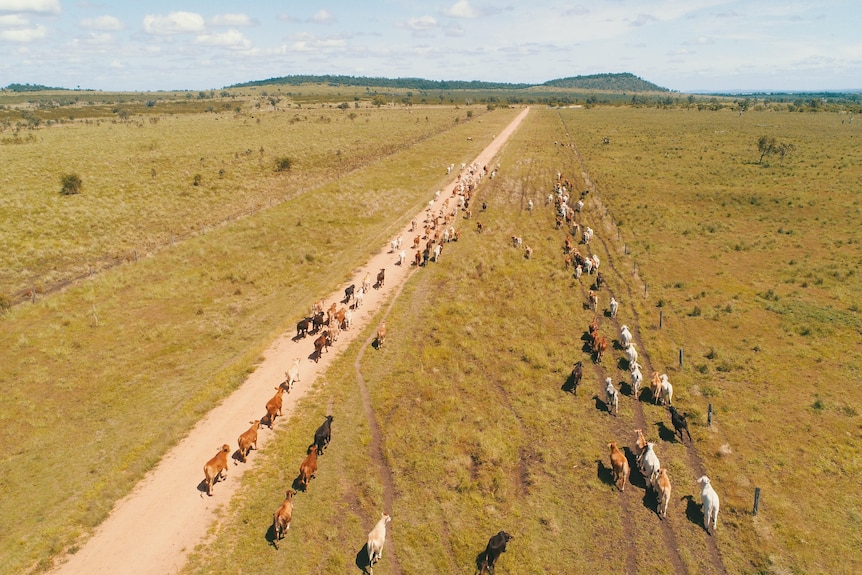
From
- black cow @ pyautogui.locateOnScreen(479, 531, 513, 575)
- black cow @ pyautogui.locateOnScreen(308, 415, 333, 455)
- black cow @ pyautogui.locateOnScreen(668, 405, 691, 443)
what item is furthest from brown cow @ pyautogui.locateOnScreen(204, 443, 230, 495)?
black cow @ pyautogui.locateOnScreen(668, 405, 691, 443)

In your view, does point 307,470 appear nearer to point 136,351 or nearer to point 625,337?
point 136,351

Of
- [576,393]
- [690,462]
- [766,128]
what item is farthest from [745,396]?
[766,128]

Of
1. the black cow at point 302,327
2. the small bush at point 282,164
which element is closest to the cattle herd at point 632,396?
the black cow at point 302,327

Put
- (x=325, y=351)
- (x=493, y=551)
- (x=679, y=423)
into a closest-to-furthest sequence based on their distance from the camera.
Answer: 1. (x=493, y=551)
2. (x=679, y=423)
3. (x=325, y=351)

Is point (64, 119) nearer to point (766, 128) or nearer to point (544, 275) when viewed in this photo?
point (544, 275)

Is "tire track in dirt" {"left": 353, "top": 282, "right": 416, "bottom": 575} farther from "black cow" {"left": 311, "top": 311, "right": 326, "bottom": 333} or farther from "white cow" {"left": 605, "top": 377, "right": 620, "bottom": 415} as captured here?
"white cow" {"left": 605, "top": 377, "right": 620, "bottom": 415}

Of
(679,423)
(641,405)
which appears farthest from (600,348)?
(679,423)

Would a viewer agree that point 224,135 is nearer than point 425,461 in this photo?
No
